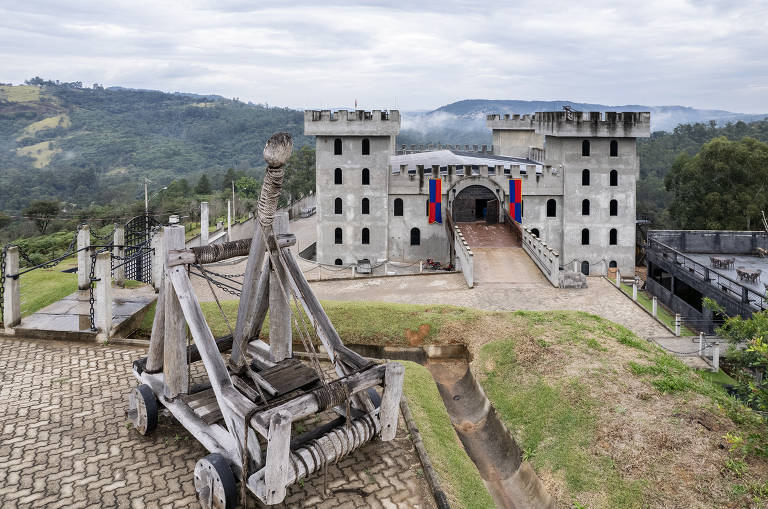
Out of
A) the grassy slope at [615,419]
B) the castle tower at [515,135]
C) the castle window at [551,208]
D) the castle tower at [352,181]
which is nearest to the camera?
the grassy slope at [615,419]

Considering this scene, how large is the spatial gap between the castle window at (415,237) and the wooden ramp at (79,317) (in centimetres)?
1817

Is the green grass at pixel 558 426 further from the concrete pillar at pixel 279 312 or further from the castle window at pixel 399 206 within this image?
the castle window at pixel 399 206

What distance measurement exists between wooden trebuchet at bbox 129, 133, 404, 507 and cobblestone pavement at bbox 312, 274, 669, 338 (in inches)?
441

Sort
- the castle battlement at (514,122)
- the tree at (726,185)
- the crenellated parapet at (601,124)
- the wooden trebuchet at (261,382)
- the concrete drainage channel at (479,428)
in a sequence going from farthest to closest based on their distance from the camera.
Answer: the castle battlement at (514,122)
the tree at (726,185)
the crenellated parapet at (601,124)
the concrete drainage channel at (479,428)
the wooden trebuchet at (261,382)

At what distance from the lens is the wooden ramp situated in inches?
558

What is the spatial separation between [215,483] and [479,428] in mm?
6100

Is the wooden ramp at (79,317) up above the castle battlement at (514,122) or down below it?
below

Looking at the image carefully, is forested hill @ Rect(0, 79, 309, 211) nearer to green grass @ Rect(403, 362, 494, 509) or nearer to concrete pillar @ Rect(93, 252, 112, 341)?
concrete pillar @ Rect(93, 252, 112, 341)

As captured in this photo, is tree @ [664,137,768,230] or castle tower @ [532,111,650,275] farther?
tree @ [664,137,768,230]

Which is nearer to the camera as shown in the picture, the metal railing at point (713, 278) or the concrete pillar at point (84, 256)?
the concrete pillar at point (84, 256)

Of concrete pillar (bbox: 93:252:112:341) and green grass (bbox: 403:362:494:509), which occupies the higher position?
concrete pillar (bbox: 93:252:112:341)

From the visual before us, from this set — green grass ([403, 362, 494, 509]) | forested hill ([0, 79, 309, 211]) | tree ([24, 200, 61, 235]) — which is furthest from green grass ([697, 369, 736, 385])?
forested hill ([0, 79, 309, 211])

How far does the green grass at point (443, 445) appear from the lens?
29.7 ft

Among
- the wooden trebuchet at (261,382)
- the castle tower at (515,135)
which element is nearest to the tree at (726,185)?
the castle tower at (515,135)
